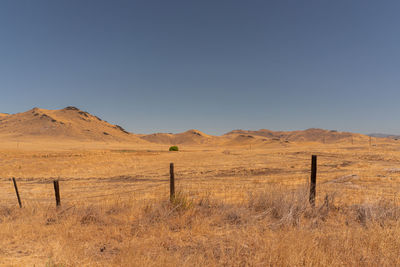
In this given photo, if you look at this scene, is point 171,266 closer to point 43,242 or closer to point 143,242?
point 143,242

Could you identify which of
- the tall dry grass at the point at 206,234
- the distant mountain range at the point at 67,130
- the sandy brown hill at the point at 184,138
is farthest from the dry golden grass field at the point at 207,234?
the sandy brown hill at the point at 184,138

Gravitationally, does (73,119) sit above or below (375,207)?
above

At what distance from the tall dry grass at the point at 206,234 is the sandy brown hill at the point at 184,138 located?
14161cm

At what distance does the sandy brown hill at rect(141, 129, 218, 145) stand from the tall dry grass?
142m

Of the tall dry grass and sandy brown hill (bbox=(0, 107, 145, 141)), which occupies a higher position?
sandy brown hill (bbox=(0, 107, 145, 141))

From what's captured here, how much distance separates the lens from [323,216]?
21.6ft

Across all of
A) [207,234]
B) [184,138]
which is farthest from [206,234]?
[184,138]

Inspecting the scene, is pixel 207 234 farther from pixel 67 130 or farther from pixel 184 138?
pixel 184 138

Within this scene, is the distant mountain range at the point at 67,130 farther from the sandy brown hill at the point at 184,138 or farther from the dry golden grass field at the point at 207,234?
the dry golden grass field at the point at 207,234

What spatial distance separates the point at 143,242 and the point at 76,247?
1498 millimetres

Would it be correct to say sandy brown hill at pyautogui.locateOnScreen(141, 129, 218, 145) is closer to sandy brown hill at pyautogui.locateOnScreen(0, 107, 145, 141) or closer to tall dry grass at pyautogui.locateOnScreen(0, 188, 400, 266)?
sandy brown hill at pyautogui.locateOnScreen(0, 107, 145, 141)

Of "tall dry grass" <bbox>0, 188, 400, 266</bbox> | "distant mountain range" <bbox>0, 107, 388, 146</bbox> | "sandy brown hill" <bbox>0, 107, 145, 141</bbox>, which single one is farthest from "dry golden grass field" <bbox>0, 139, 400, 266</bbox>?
"sandy brown hill" <bbox>0, 107, 145, 141</bbox>

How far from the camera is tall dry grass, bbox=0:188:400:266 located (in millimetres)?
4191

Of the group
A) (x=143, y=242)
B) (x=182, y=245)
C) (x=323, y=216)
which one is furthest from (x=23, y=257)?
(x=323, y=216)
